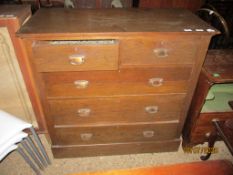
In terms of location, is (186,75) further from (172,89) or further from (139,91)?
(139,91)

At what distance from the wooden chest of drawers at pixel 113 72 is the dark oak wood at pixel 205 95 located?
0.11 meters

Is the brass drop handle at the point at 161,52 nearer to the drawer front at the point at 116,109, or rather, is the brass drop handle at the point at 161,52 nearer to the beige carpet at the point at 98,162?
the drawer front at the point at 116,109

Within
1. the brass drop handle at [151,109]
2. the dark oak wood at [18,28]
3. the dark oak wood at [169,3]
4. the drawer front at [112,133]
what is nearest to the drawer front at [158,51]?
the brass drop handle at [151,109]

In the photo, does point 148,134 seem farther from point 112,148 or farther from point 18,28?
point 18,28

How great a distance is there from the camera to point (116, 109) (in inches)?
50.6

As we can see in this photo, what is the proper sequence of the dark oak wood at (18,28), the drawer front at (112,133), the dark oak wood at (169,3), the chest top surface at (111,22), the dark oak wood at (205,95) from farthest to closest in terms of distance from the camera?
the dark oak wood at (169,3) < the drawer front at (112,133) < the dark oak wood at (205,95) < the dark oak wood at (18,28) < the chest top surface at (111,22)

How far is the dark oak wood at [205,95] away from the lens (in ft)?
4.00

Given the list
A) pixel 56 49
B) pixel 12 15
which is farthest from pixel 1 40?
pixel 56 49

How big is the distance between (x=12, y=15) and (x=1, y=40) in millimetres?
186

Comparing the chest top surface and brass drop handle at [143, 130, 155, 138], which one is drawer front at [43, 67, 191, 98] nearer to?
the chest top surface

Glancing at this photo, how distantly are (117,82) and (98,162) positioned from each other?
748mm


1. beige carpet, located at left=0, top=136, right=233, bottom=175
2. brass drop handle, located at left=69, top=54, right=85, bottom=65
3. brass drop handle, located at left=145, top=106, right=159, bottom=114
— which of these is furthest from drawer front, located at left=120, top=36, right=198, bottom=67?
beige carpet, located at left=0, top=136, right=233, bottom=175

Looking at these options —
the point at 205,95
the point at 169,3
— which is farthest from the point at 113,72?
the point at 169,3

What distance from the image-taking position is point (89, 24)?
3.44 feet
